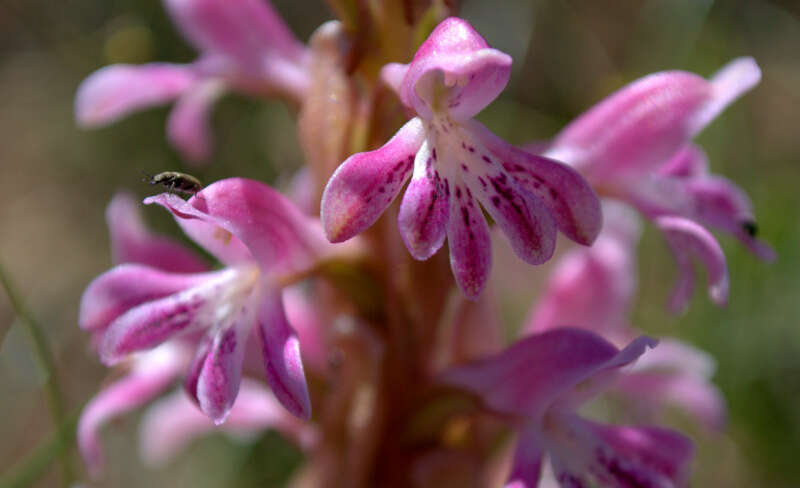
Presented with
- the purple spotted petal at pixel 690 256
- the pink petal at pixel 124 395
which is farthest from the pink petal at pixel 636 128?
the pink petal at pixel 124 395

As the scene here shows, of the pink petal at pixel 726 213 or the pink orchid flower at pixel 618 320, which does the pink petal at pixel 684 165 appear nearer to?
the pink petal at pixel 726 213

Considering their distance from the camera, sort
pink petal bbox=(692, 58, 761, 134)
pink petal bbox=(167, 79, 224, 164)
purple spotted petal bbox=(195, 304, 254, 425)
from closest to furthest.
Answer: purple spotted petal bbox=(195, 304, 254, 425) < pink petal bbox=(692, 58, 761, 134) < pink petal bbox=(167, 79, 224, 164)

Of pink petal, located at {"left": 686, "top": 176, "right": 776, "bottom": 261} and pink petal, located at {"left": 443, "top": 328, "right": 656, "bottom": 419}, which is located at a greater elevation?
pink petal, located at {"left": 686, "top": 176, "right": 776, "bottom": 261}

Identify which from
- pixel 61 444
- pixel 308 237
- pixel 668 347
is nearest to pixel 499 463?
pixel 668 347

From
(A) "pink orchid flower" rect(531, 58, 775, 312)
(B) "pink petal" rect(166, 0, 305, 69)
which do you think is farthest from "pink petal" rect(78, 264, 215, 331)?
(A) "pink orchid flower" rect(531, 58, 775, 312)

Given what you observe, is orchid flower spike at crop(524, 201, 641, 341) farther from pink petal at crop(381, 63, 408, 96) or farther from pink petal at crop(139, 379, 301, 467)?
pink petal at crop(381, 63, 408, 96)

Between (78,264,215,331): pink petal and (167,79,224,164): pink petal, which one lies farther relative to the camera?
(167,79,224,164): pink petal
